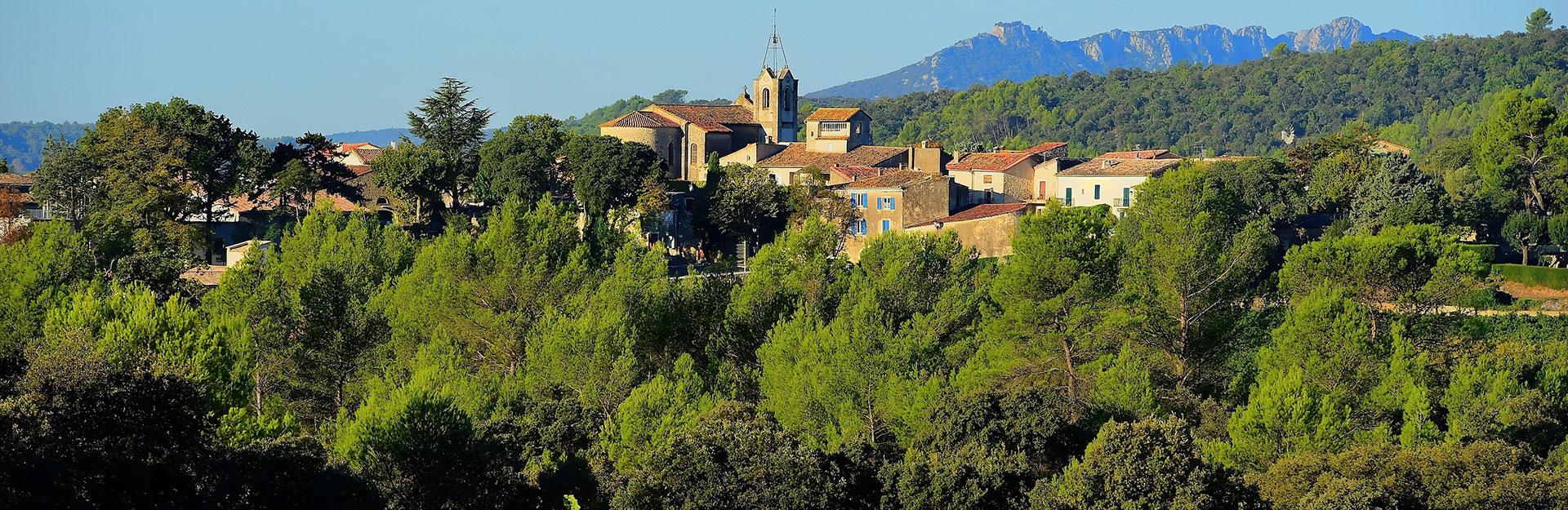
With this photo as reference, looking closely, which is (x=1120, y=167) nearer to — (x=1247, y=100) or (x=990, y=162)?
(x=990, y=162)

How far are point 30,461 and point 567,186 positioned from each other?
33.7 metres

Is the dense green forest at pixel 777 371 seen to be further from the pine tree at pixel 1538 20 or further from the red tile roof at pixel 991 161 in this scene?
the pine tree at pixel 1538 20

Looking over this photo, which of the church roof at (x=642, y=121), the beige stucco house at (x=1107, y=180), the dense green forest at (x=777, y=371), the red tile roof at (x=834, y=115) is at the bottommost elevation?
the dense green forest at (x=777, y=371)

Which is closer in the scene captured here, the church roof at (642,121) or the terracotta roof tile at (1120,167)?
the terracotta roof tile at (1120,167)

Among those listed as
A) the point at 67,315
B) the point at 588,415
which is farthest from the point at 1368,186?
the point at 67,315

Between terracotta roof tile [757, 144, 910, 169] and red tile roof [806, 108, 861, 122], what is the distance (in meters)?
2.37

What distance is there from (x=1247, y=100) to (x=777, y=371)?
114 m

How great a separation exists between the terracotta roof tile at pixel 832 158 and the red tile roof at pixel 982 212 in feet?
19.2

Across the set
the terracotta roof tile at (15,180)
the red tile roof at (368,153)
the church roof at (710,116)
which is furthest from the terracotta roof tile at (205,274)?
the church roof at (710,116)

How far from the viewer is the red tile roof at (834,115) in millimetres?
62312

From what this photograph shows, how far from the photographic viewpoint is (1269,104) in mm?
135250

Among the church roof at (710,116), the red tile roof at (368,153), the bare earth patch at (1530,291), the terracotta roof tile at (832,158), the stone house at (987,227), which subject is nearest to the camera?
the bare earth patch at (1530,291)

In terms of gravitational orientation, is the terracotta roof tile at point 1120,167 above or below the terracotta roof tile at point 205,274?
above

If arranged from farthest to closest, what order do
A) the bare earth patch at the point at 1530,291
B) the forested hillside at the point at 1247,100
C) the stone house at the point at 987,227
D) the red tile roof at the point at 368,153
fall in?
the forested hillside at the point at 1247,100
the red tile roof at the point at 368,153
the stone house at the point at 987,227
the bare earth patch at the point at 1530,291
